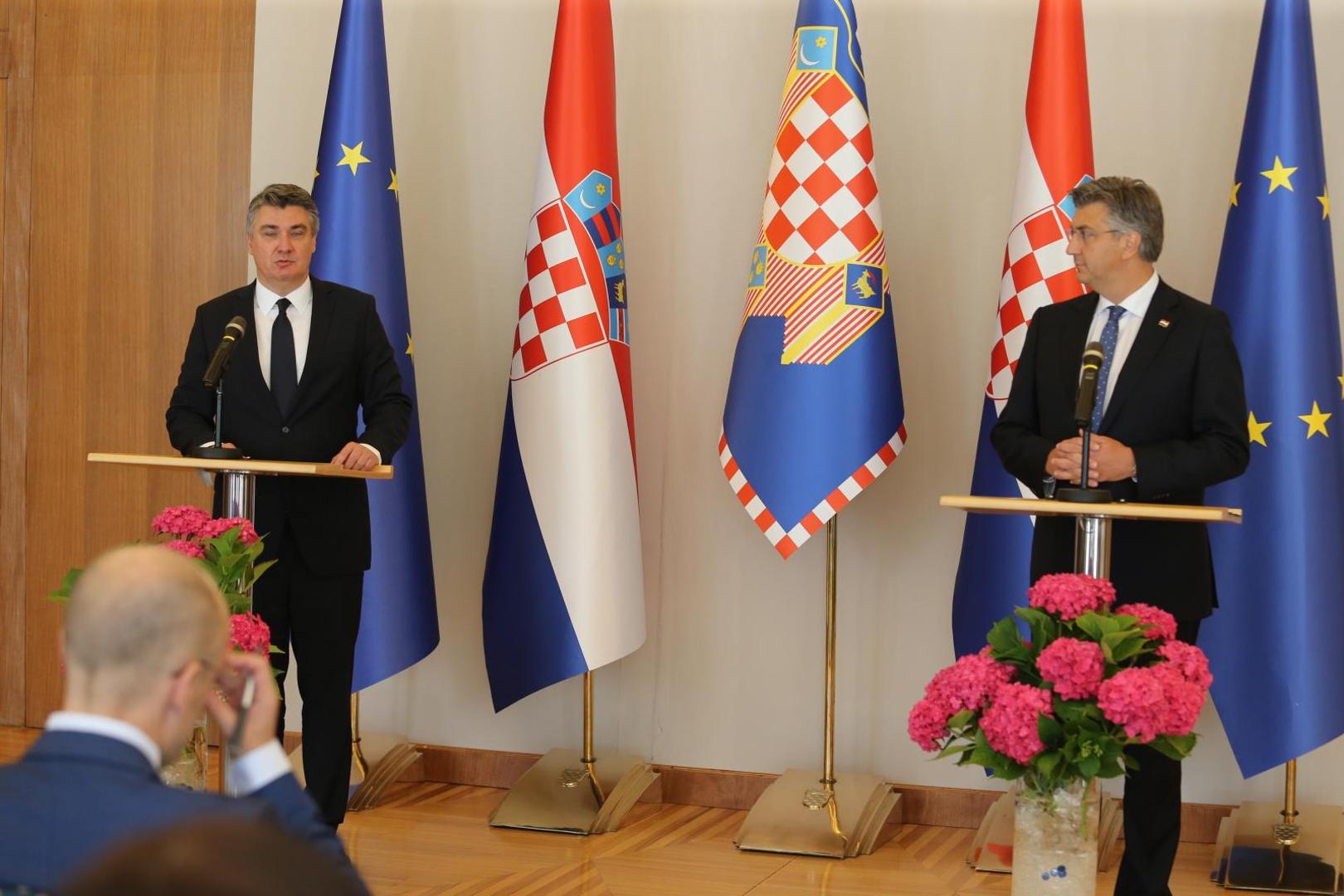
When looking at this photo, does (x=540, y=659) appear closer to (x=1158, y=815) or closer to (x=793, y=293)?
(x=793, y=293)

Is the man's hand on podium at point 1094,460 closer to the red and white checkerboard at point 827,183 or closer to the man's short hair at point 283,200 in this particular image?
the red and white checkerboard at point 827,183

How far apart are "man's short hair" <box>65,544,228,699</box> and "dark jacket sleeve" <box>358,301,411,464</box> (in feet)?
8.48

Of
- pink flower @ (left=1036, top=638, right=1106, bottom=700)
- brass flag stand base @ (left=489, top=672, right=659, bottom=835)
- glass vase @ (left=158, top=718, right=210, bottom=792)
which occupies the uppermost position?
pink flower @ (left=1036, top=638, right=1106, bottom=700)

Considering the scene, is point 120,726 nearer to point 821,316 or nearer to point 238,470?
point 238,470

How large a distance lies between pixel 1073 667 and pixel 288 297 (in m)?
2.27

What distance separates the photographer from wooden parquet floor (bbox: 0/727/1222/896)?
4.11 m

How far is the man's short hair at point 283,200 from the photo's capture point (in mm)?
3900

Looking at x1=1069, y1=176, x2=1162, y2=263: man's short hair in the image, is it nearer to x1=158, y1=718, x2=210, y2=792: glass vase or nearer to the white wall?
the white wall

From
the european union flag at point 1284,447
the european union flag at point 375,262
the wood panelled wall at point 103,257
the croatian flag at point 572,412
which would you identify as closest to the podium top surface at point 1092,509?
the european union flag at point 1284,447

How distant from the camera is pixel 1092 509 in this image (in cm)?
288

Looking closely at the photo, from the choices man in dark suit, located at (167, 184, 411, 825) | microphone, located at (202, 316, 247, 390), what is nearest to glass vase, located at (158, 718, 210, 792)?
man in dark suit, located at (167, 184, 411, 825)

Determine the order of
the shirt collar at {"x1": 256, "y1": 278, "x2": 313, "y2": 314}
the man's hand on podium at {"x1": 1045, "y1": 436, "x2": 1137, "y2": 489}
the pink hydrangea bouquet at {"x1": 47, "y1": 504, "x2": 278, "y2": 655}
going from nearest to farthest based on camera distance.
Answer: the man's hand on podium at {"x1": 1045, "y1": 436, "x2": 1137, "y2": 489} < the pink hydrangea bouquet at {"x1": 47, "y1": 504, "x2": 278, "y2": 655} < the shirt collar at {"x1": 256, "y1": 278, "x2": 313, "y2": 314}

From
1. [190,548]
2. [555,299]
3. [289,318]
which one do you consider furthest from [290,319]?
[555,299]

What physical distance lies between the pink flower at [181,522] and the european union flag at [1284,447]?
2.66m
